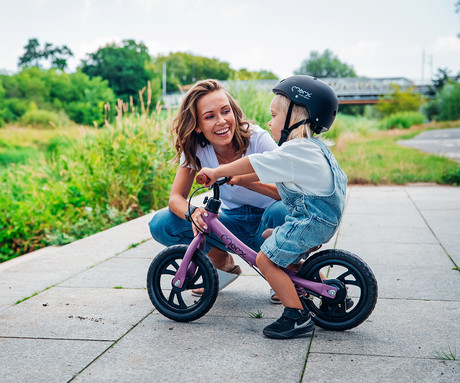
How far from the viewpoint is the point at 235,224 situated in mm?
3684

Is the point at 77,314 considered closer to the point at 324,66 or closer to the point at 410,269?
the point at 410,269

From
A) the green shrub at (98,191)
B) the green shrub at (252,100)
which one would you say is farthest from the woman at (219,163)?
the green shrub at (252,100)

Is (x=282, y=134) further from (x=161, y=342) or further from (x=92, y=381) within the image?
(x=92, y=381)

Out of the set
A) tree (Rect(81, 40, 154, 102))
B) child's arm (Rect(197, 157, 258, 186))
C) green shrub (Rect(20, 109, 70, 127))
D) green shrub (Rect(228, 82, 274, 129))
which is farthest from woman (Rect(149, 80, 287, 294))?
tree (Rect(81, 40, 154, 102))

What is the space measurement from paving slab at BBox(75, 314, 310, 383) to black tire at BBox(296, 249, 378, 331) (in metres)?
0.22

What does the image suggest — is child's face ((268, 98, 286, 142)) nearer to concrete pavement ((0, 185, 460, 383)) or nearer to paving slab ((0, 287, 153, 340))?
concrete pavement ((0, 185, 460, 383))

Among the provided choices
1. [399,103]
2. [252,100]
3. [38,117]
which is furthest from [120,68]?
[252,100]

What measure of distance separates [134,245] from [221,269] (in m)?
1.83

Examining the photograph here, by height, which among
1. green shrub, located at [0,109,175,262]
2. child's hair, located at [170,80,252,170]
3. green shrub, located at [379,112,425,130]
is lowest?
green shrub, located at [379,112,425,130]

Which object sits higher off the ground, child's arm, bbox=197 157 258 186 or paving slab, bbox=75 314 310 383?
child's arm, bbox=197 157 258 186

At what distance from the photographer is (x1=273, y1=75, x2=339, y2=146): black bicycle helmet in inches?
114

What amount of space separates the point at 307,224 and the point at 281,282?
34cm

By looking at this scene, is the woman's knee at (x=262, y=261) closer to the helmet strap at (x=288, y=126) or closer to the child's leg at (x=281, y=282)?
the child's leg at (x=281, y=282)

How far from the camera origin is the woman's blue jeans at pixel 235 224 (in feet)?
11.5
